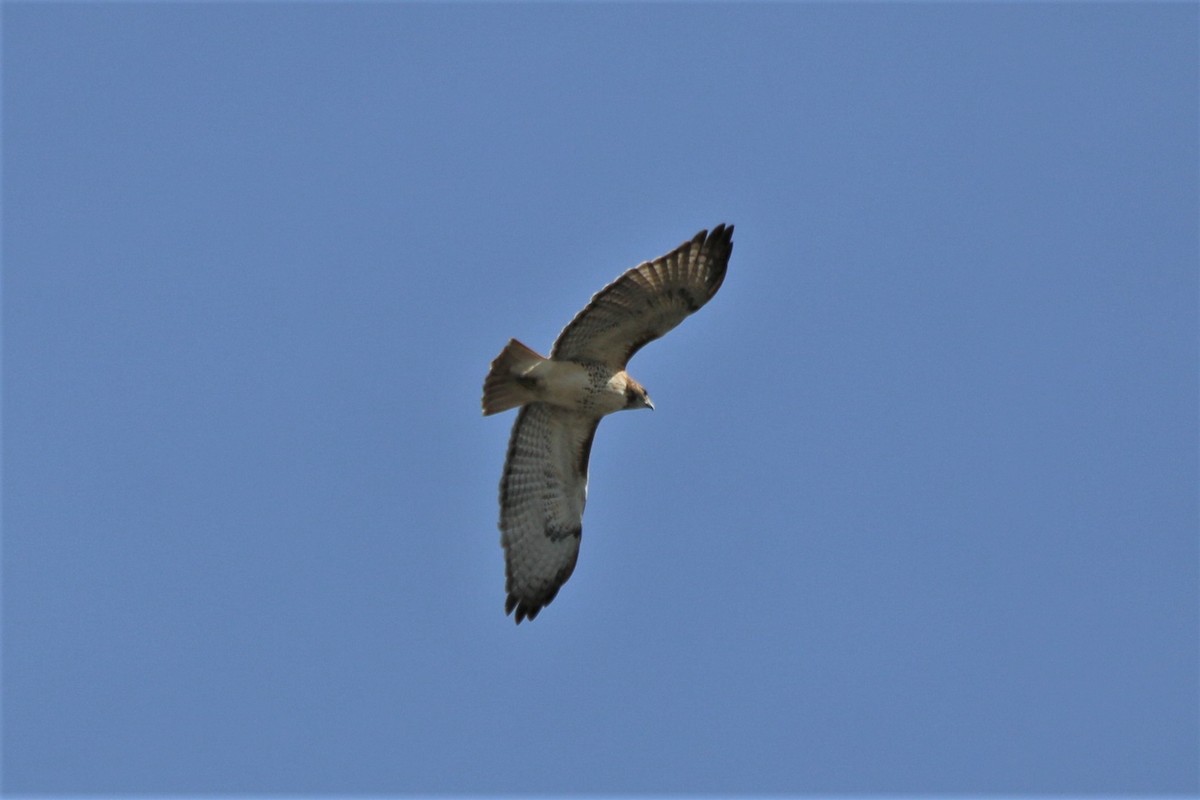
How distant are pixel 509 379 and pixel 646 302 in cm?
114

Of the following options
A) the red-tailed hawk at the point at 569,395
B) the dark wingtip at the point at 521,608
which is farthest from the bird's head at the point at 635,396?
the dark wingtip at the point at 521,608

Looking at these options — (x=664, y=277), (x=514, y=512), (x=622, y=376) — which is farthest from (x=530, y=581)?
(x=664, y=277)

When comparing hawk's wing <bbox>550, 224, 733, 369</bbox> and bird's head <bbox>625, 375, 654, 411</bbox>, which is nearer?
hawk's wing <bbox>550, 224, 733, 369</bbox>

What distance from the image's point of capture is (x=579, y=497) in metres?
13.2

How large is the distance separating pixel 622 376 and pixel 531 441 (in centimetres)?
104

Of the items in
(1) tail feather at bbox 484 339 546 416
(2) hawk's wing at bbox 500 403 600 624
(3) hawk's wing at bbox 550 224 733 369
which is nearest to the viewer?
(3) hawk's wing at bbox 550 224 733 369

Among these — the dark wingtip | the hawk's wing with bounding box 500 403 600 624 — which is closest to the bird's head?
the hawk's wing with bounding box 500 403 600 624

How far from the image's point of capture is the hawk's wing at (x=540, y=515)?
1310 centimetres

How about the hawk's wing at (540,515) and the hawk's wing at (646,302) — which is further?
the hawk's wing at (540,515)

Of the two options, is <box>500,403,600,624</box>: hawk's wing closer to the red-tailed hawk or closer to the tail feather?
the red-tailed hawk

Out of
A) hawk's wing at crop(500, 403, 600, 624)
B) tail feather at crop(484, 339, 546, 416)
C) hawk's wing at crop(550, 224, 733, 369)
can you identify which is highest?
hawk's wing at crop(550, 224, 733, 369)

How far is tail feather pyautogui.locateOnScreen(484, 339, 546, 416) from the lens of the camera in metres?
12.1

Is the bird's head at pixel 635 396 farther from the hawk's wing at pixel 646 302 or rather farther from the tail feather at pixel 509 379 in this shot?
the tail feather at pixel 509 379

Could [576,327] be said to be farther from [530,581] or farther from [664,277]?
[530,581]
